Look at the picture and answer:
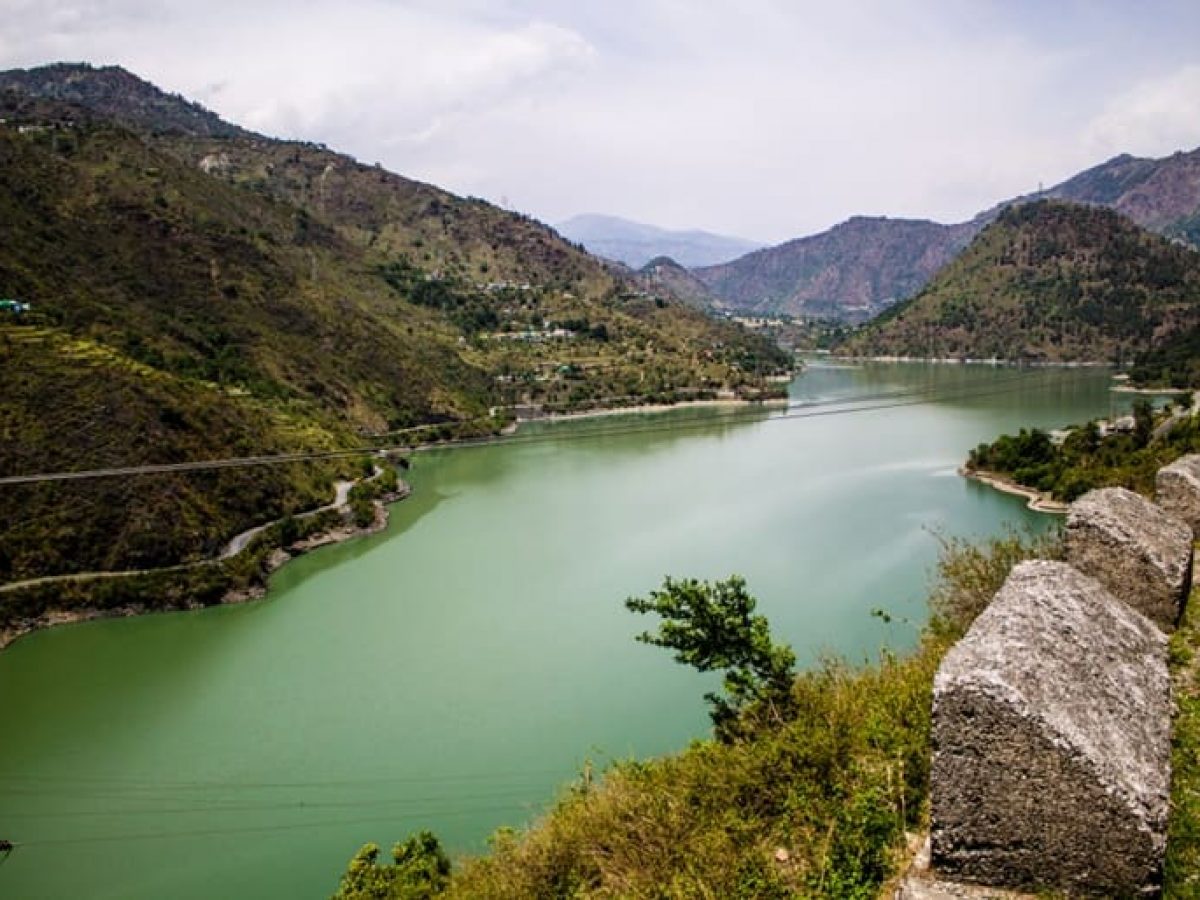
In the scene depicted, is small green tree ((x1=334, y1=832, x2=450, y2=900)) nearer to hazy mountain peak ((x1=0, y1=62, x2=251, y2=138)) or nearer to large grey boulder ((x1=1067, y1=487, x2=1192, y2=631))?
large grey boulder ((x1=1067, y1=487, x2=1192, y2=631))

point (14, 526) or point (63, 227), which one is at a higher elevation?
point (63, 227)

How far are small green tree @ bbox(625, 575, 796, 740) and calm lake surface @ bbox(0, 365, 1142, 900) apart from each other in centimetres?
82

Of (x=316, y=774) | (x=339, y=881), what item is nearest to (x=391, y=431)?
(x=316, y=774)

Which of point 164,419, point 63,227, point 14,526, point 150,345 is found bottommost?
point 14,526

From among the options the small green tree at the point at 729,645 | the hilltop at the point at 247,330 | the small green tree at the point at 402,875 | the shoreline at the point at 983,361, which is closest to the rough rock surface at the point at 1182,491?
the small green tree at the point at 729,645

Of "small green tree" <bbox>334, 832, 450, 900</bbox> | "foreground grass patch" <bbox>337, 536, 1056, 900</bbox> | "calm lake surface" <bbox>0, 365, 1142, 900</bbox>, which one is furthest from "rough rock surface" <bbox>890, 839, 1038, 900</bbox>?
"small green tree" <bbox>334, 832, 450, 900</bbox>

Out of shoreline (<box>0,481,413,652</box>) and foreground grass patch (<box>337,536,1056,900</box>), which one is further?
shoreline (<box>0,481,413,652</box>)

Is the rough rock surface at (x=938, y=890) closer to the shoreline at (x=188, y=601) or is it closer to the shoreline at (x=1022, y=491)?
the shoreline at (x=188, y=601)

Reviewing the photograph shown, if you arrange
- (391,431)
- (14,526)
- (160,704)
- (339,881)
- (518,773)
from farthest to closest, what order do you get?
1. (391,431)
2. (14,526)
3. (160,704)
4. (518,773)
5. (339,881)

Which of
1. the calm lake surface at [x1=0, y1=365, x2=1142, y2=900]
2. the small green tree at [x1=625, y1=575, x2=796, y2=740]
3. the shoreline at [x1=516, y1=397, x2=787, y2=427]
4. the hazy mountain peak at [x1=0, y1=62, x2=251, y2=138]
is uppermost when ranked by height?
the hazy mountain peak at [x1=0, y1=62, x2=251, y2=138]

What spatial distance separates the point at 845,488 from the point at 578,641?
16818mm

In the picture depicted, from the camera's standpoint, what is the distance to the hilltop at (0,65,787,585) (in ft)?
80.1

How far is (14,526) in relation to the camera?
21953 mm

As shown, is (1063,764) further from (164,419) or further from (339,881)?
(164,419)
